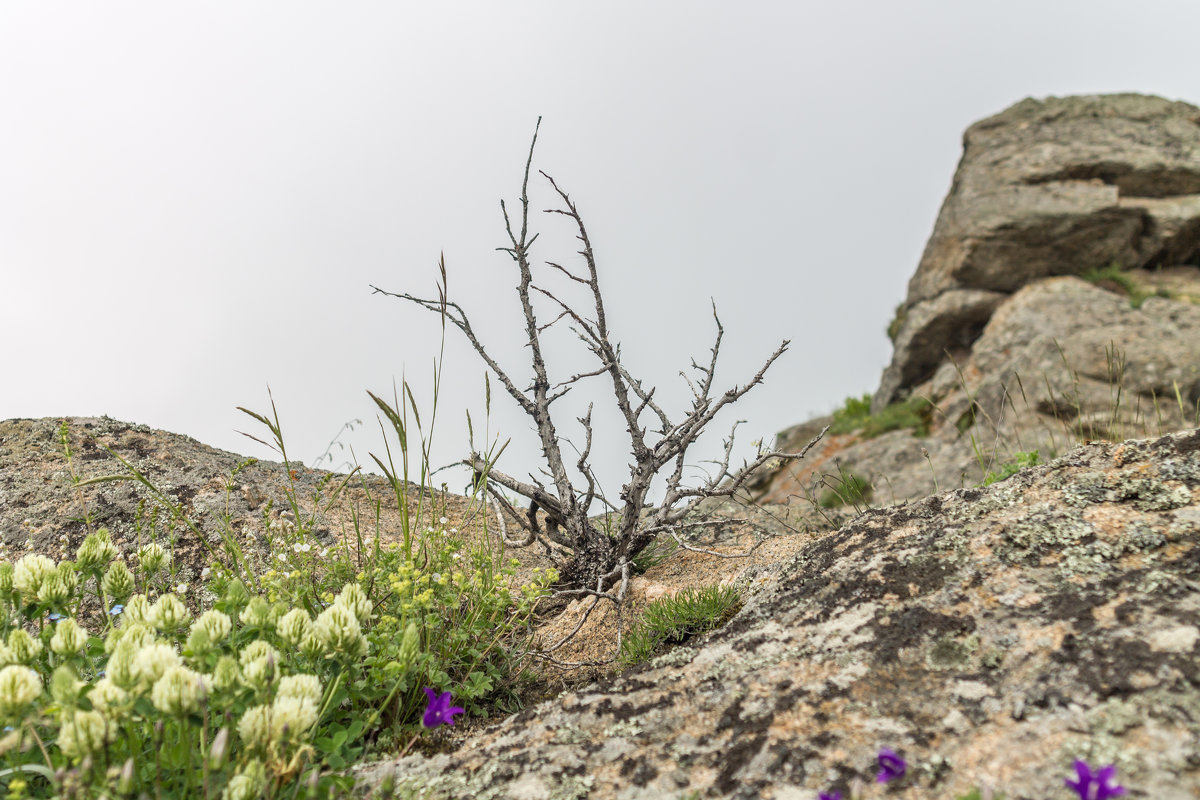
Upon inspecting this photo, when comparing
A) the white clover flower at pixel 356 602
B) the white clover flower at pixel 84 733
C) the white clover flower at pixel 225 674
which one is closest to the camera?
the white clover flower at pixel 84 733

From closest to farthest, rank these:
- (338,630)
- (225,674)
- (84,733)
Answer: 1. (84,733)
2. (225,674)
3. (338,630)

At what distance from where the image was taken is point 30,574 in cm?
241

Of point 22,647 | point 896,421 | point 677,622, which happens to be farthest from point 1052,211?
point 22,647

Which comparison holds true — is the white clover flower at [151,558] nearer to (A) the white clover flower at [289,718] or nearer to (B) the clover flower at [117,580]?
(B) the clover flower at [117,580]

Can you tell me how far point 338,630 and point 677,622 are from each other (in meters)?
1.75

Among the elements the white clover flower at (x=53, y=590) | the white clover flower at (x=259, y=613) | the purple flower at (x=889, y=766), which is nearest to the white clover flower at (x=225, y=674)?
the white clover flower at (x=259, y=613)

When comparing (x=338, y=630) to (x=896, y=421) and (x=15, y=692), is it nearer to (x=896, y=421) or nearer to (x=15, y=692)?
(x=15, y=692)

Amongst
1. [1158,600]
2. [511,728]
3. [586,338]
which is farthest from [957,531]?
[586,338]

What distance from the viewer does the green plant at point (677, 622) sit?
3.36 meters

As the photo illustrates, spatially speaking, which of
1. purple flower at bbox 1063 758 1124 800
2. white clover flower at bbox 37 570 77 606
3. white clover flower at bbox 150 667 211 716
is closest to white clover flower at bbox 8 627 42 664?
white clover flower at bbox 37 570 77 606

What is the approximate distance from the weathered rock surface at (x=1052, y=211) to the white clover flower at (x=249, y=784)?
43.6 feet

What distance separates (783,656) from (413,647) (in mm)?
1199

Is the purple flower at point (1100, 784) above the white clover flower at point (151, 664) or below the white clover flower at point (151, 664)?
below

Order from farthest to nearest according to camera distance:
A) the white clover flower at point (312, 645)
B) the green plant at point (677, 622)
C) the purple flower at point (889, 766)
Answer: the green plant at point (677, 622)
the white clover flower at point (312, 645)
the purple flower at point (889, 766)
